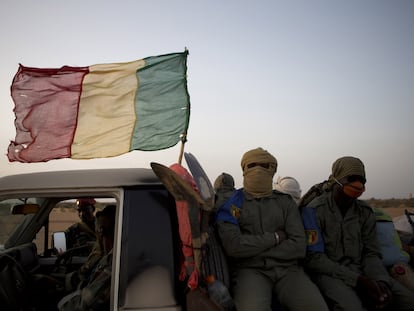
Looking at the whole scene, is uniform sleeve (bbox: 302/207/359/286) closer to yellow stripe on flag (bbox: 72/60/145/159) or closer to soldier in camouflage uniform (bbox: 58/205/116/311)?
soldier in camouflage uniform (bbox: 58/205/116/311)

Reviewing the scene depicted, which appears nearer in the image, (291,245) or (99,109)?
(291,245)

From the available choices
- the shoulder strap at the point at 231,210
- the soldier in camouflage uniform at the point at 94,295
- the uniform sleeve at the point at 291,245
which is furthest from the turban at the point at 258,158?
the soldier in camouflage uniform at the point at 94,295

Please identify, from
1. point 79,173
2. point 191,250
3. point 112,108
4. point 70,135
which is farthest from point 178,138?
point 191,250

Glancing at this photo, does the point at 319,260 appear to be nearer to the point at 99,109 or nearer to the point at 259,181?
the point at 259,181

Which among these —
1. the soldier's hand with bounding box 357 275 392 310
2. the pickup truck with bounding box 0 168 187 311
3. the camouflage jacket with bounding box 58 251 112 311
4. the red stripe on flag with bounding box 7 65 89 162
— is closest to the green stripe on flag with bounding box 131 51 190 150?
the red stripe on flag with bounding box 7 65 89 162

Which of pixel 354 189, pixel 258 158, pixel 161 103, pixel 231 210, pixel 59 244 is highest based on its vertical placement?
pixel 161 103

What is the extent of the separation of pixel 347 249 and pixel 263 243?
834mm

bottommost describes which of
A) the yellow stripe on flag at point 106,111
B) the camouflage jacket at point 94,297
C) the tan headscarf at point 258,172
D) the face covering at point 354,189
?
the camouflage jacket at point 94,297

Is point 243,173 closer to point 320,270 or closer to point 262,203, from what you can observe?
point 262,203

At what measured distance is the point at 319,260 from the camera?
9.81 feet

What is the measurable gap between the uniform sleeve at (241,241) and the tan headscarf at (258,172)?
0.42m

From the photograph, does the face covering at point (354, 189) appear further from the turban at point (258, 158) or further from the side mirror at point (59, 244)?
the side mirror at point (59, 244)

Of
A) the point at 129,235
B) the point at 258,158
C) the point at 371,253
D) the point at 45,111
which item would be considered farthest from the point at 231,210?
the point at 45,111

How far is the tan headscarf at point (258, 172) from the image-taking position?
3.17 m
